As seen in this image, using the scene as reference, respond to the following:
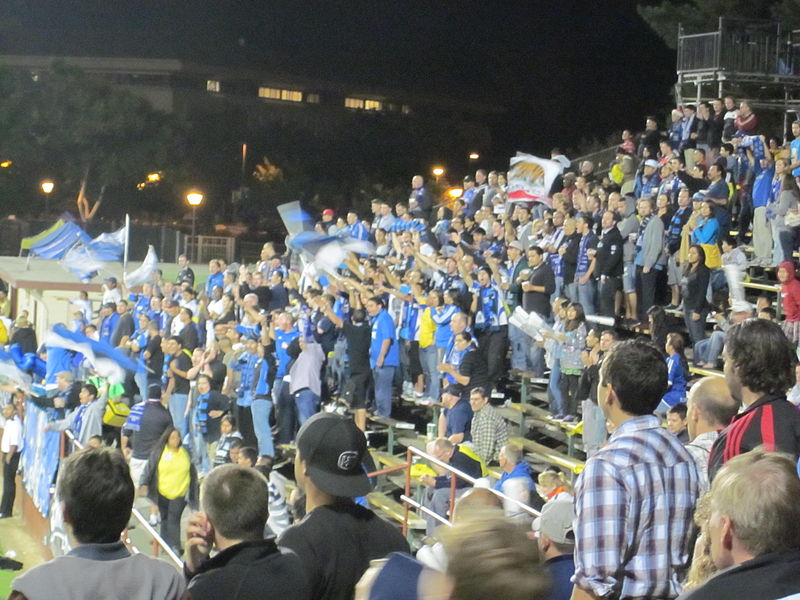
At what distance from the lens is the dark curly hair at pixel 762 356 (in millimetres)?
3998

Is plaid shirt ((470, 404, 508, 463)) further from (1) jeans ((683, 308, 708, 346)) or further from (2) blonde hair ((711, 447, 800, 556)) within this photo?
(2) blonde hair ((711, 447, 800, 556))

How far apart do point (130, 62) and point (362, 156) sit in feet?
34.6

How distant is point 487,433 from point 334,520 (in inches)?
310

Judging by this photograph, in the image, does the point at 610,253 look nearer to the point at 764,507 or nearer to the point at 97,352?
the point at 97,352

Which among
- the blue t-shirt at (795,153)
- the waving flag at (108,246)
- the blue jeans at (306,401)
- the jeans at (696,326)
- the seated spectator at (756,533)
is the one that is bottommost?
the blue jeans at (306,401)

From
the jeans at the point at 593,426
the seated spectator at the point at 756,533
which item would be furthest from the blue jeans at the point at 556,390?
the seated spectator at the point at 756,533

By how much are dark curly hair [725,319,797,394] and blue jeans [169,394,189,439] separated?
461 inches

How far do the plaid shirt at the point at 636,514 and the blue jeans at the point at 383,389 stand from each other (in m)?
10.6

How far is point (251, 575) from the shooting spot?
330 cm

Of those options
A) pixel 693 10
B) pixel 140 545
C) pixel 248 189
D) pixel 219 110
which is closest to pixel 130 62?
pixel 219 110


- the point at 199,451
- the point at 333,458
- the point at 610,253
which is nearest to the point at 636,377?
the point at 333,458

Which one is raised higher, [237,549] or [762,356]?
[762,356]

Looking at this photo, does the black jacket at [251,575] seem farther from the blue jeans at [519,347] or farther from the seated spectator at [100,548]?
the blue jeans at [519,347]

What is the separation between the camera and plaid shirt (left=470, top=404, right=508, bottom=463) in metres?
11.3
